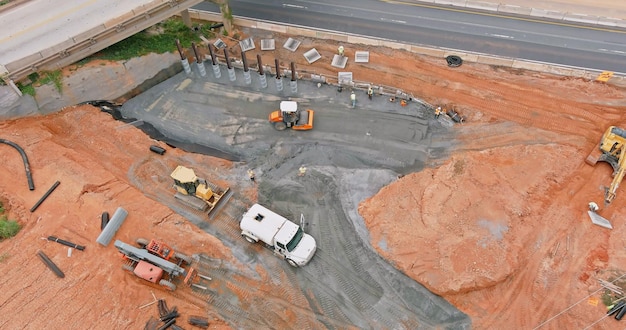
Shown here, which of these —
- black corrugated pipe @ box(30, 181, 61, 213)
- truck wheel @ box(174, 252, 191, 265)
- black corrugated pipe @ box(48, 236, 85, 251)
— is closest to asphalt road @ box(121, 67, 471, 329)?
truck wheel @ box(174, 252, 191, 265)

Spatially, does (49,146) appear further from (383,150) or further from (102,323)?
(383,150)

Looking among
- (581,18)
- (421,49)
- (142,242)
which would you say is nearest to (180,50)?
(142,242)

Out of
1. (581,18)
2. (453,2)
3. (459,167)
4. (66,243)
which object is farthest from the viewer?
(453,2)

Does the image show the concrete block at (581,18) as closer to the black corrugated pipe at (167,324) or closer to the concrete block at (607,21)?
the concrete block at (607,21)

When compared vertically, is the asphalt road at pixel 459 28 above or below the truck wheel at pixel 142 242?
above

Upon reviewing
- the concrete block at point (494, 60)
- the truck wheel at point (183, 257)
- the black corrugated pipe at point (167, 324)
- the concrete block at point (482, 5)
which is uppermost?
the concrete block at point (482, 5)

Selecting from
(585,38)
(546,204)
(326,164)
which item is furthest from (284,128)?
(585,38)

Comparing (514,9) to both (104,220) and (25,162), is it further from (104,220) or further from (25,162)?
(25,162)

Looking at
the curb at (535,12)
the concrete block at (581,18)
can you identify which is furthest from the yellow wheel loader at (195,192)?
the concrete block at (581,18)
